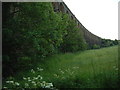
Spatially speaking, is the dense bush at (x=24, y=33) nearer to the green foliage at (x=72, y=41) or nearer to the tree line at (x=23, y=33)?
the tree line at (x=23, y=33)

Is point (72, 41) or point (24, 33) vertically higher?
point (24, 33)

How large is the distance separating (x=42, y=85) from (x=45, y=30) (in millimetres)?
6043

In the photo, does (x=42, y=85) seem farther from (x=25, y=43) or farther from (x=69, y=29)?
(x=69, y=29)

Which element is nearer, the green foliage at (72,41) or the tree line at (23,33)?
the tree line at (23,33)

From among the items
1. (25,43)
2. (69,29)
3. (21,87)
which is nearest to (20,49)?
(25,43)

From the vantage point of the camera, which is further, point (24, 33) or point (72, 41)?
point (72, 41)

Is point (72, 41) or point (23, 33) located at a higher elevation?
point (23, 33)

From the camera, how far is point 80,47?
30.9 metres


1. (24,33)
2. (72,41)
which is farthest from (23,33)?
(72,41)

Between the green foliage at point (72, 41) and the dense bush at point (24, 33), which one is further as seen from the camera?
the green foliage at point (72, 41)

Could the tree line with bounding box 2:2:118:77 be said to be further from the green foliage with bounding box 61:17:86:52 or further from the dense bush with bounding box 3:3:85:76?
the green foliage with bounding box 61:17:86:52

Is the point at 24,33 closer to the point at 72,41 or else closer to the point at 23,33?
the point at 23,33

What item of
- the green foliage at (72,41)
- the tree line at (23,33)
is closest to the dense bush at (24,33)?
the tree line at (23,33)

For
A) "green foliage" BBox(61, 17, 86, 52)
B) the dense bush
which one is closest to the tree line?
the dense bush
